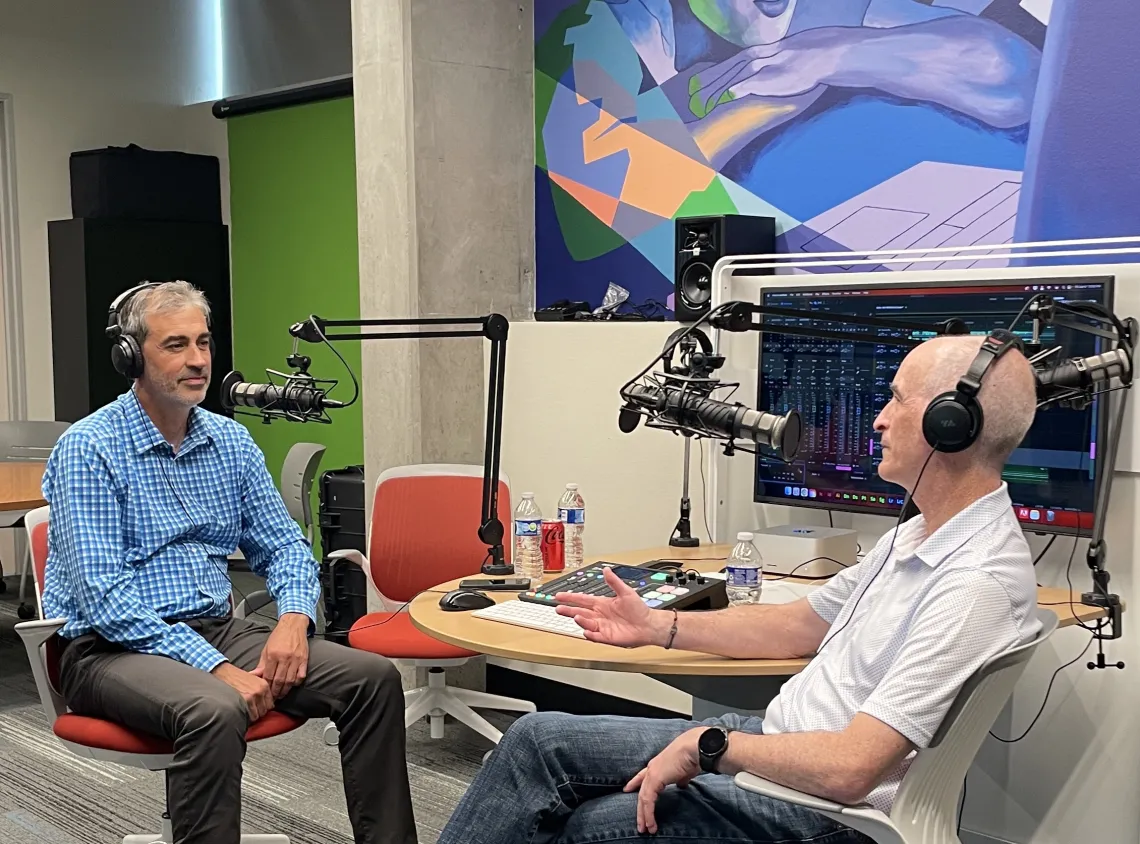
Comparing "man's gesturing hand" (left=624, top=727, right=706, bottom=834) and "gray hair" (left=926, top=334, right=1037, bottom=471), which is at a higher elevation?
"gray hair" (left=926, top=334, right=1037, bottom=471)

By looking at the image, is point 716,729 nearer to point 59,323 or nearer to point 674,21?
point 674,21

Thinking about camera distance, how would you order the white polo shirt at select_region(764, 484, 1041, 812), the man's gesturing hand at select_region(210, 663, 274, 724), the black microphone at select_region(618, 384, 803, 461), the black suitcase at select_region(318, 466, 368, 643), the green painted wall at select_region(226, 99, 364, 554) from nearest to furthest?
1. the white polo shirt at select_region(764, 484, 1041, 812)
2. the black microphone at select_region(618, 384, 803, 461)
3. the man's gesturing hand at select_region(210, 663, 274, 724)
4. the black suitcase at select_region(318, 466, 368, 643)
5. the green painted wall at select_region(226, 99, 364, 554)

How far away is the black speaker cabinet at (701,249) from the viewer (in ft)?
12.2

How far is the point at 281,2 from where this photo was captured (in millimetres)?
6828

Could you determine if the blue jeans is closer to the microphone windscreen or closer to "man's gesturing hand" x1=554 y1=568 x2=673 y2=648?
"man's gesturing hand" x1=554 y1=568 x2=673 y2=648

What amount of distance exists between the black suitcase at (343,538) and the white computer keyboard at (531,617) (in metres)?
2.15

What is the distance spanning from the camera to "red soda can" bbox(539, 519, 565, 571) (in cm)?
316

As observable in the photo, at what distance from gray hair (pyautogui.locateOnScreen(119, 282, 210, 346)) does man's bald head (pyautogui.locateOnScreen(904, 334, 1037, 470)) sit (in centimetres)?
176

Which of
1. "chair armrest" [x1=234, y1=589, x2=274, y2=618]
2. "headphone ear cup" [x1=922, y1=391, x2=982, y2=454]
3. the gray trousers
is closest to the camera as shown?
"headphone ear cup" [x1=922, y1=391, x2=982, y2=454]

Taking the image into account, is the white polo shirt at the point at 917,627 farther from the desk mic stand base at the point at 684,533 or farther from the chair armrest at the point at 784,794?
the desk mic stand base at the point at 684,533

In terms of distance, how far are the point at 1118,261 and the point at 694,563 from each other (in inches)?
52.2

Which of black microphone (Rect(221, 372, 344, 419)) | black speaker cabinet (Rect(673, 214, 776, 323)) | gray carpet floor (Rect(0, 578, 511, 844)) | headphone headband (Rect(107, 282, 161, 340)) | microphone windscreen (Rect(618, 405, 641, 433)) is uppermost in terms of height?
Result: black speaker cabinet (Rect(673, 214, 776, 323))

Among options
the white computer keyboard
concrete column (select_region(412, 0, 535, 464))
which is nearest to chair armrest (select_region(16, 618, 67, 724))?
the white computer keyboard

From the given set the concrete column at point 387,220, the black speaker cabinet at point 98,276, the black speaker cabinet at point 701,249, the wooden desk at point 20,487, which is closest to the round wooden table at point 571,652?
the black speaker cabinet at point 701,249
